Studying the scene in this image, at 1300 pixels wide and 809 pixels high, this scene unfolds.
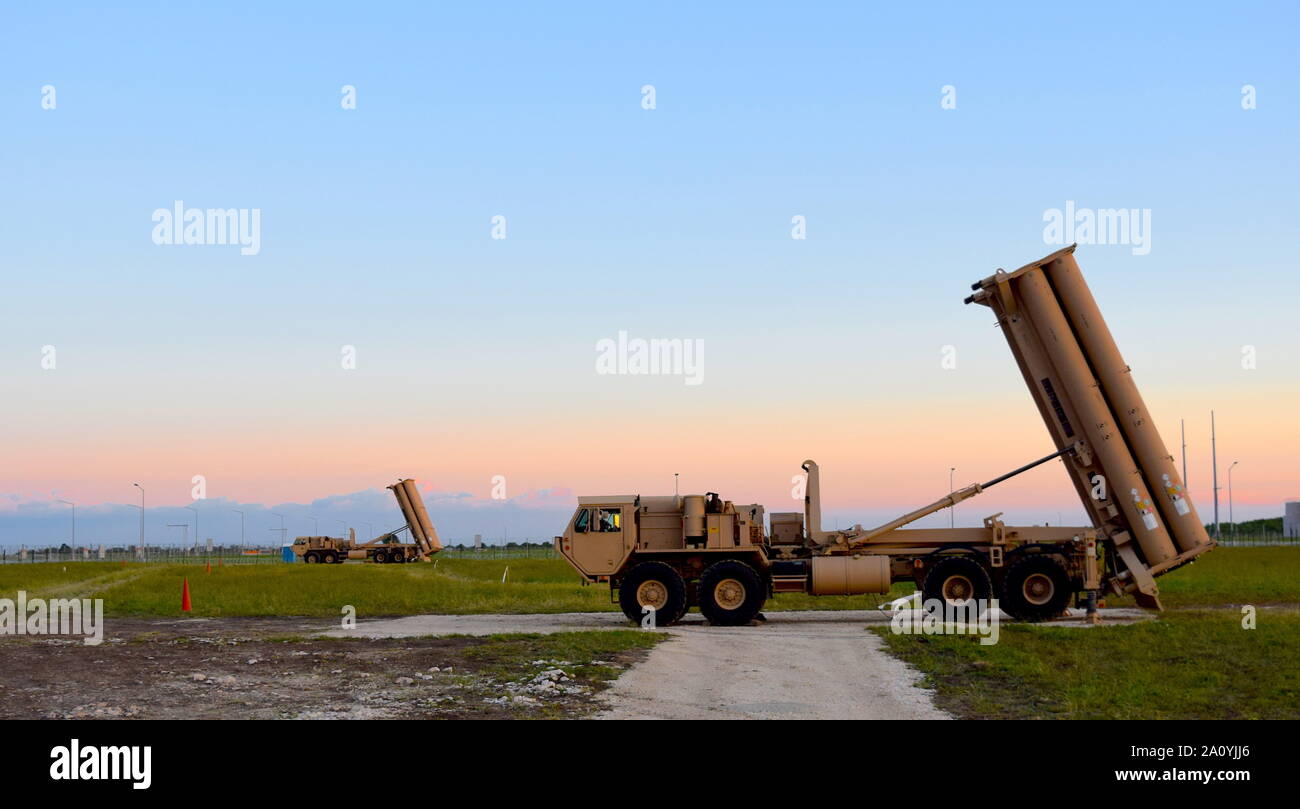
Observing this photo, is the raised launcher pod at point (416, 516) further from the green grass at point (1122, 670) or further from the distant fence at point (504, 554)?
the green grass at point (1122, 670)

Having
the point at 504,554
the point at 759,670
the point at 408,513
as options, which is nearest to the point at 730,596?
the point at 759,670

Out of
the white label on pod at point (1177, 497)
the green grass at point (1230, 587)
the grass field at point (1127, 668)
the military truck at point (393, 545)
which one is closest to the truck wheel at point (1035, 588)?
the grass field at point (1127, 668)

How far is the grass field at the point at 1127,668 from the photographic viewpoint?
1451cm

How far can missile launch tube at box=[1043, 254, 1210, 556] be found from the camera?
79.7 ft

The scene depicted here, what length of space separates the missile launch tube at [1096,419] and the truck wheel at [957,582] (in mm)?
3236

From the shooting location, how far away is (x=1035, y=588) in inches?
1017

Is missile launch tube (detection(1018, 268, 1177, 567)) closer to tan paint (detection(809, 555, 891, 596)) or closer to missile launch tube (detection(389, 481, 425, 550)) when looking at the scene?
tan paint (detection(809, 555, 891, 596))

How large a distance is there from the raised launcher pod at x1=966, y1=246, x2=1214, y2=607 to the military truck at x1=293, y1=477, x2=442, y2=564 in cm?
5625
